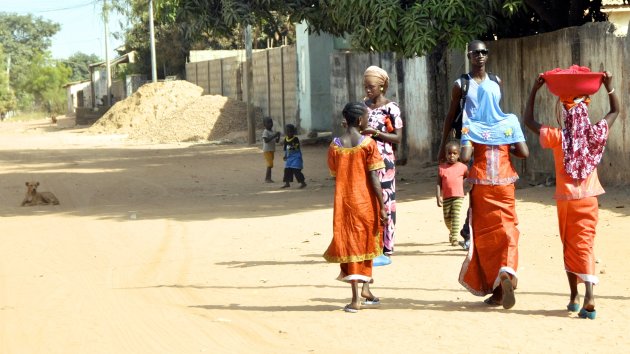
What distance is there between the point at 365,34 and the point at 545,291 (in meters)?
7.43

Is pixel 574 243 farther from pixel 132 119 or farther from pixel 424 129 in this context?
pixel 132 119

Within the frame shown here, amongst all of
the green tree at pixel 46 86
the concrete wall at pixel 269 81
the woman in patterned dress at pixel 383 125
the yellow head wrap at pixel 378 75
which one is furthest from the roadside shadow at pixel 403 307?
the green tree at pixel 46 86

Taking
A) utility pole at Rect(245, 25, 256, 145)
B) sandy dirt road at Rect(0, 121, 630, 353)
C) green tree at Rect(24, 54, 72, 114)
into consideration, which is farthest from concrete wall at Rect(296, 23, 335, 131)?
green tree at Rect(24, 54, 72, 114)

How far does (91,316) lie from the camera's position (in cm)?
782

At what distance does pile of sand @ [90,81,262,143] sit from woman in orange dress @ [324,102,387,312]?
2955 centimetres

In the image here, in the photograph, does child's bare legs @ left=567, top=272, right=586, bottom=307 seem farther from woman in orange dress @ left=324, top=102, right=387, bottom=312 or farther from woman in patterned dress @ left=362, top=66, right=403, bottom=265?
woman in patterned dress @ left=362, top=66, right=403, bottom=265

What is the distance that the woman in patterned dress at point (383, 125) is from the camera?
8.55 metres

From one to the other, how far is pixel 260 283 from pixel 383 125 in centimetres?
170

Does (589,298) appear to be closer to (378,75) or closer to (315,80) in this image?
(378,75)

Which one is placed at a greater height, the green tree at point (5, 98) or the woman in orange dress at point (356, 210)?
the green tree at point (5, 98)

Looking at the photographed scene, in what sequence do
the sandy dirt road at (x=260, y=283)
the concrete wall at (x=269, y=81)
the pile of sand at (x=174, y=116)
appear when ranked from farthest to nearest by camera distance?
the pile of sand at (x=174, y=116) → the concrete wall at (x=269, y=81) → the sandy dirt road at (x=260, y=283)

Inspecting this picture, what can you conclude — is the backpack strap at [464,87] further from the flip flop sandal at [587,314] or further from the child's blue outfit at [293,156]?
the child's blue outfit at [293,156]

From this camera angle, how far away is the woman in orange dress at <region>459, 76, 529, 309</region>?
7289 millimetres

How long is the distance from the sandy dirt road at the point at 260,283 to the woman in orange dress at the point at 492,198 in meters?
0.24
